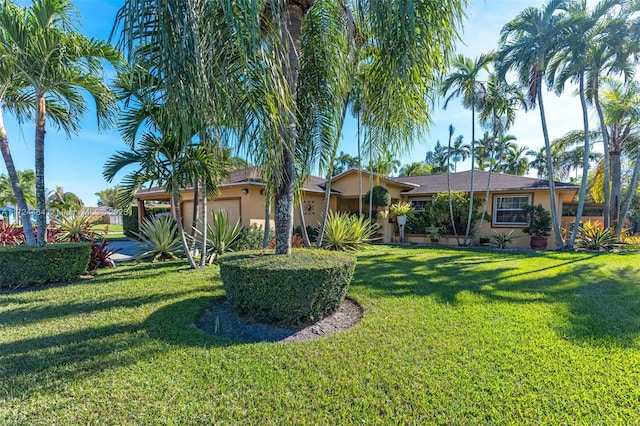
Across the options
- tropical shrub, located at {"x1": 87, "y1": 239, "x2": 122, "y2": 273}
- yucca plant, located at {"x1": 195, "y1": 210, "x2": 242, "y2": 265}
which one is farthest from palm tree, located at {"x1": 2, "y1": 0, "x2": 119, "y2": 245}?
yucca plant, located at {"x1": 195, "y1": 210, "x2": 242, "y2": 265}

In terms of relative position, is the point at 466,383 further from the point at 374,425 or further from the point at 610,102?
the point at 610,102

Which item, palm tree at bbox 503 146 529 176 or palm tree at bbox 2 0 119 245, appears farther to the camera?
palm tree at bbox 503 146 529 176

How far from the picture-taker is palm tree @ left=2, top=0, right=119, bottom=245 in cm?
567

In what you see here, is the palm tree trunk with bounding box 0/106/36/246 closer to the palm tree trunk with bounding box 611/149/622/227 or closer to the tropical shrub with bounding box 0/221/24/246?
the tropical shrub with bounding box 0/221/24/246

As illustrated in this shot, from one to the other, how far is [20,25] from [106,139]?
274cm

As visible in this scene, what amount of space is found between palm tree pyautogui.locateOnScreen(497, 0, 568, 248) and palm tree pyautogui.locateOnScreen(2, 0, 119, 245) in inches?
575

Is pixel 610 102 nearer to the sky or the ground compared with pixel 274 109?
nearer to the sky

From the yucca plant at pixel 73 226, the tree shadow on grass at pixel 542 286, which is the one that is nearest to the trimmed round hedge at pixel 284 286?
the tree shadow on grass at pixel 542 286

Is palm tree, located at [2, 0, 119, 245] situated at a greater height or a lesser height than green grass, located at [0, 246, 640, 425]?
greater


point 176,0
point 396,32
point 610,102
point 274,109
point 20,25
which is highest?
point 610,102

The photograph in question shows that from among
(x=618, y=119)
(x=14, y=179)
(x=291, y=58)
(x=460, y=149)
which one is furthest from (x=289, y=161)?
(x=460, y=149)

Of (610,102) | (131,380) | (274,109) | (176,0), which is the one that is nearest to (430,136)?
(274,109)

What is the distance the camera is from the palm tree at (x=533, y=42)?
36.9 ft

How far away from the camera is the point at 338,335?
→ 4.05 m
